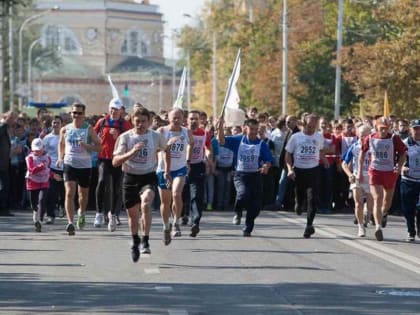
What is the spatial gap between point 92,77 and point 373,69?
4335 inches

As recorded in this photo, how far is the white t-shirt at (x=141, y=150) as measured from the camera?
16875 millimetres

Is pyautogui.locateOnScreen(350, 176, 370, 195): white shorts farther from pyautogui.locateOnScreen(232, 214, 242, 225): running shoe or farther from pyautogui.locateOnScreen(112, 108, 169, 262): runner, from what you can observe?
pyautogui.locateOnScreen(112, 108, 169, 262): runner

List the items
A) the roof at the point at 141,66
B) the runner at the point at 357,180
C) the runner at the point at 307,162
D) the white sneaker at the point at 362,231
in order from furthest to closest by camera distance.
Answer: the roof at the point at 141,66
the runner at the point at 357,180
the white sneaker at the point at 362,231
the runner at the point at 307,162

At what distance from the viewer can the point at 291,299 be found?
13359 mm

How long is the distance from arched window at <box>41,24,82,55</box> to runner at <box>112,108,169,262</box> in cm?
13799

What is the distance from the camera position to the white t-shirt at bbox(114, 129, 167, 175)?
1688cm

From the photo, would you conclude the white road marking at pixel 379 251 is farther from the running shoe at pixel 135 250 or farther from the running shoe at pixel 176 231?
the running shoe at pixel 135 250

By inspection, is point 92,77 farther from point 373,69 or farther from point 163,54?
point 373,69

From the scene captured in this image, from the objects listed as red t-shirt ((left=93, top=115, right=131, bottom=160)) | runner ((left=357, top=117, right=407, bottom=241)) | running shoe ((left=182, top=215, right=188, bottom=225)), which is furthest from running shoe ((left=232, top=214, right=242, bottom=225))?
runner ((left=357, top=117, right=407, bottom=241))

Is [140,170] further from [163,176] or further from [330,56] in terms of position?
[330,56]

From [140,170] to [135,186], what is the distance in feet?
0.65

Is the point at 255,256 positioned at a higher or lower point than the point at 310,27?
lower

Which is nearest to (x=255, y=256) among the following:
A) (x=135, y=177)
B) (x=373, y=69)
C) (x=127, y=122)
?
(x=135, y=177)

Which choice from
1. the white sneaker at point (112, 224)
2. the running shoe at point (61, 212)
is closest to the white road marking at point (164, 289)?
the white sneaker at point (112, 224)
